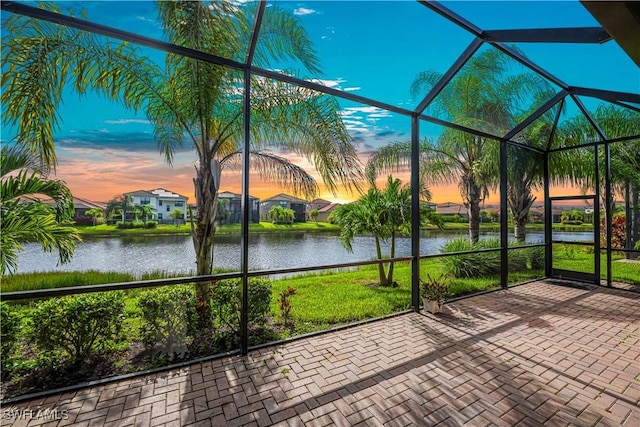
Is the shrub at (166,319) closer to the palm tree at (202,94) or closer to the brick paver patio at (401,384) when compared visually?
the palm tree at (202,94)

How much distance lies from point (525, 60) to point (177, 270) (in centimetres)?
660

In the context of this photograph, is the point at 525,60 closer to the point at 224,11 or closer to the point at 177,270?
the point at 224,11

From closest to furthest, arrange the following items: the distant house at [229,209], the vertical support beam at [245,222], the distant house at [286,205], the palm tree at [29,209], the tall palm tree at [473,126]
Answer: the palm tree at [29,209]
the vertical support beam at [245,222]
the distant house at [229,209]
the distant house at [286,205]
the tall palm tree at [473,126]

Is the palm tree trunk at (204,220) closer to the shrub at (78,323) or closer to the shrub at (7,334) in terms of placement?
the shrub at (78,323)

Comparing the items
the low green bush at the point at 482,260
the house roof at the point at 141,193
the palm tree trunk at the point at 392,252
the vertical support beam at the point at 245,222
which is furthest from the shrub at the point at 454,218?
the house roof at the point at 141,193

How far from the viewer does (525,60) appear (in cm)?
439

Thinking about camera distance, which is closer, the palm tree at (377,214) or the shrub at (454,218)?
the palm tree at (377,214)

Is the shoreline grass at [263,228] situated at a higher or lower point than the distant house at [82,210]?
lower

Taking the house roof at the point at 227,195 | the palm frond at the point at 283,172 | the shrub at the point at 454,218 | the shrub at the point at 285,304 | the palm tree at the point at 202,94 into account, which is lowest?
the shrub at the point at 285,304

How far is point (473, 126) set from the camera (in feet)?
24.2

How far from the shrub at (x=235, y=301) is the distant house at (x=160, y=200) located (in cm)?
140

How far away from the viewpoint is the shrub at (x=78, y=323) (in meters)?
2.97

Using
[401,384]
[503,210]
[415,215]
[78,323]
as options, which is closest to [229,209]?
[78,323]

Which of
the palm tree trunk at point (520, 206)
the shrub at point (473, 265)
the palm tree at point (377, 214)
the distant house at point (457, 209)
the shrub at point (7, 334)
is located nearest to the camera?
the shrub at point (7, 334)
